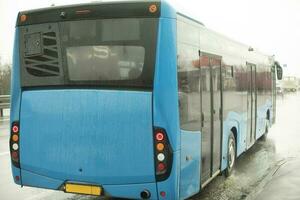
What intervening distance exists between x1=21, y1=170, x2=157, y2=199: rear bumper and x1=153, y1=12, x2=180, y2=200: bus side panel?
0.15 metres

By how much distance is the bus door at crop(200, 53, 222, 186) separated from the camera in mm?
7492

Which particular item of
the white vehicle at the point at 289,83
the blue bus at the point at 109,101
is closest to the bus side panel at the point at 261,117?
the blue bus at the point at 109,101

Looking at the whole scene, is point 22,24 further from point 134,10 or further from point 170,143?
point 170,143

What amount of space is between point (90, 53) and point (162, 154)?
161 cm

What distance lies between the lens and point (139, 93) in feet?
20.0

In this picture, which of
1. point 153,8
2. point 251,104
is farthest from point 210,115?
point 251,104

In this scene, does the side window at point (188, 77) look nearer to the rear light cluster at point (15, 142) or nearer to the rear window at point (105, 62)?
the rear window at point (105, 62)

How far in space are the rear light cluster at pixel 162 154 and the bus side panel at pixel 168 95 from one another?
0.05m

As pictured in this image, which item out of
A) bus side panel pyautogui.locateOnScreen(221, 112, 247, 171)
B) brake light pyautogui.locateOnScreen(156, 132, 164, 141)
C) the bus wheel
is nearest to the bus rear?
brake light pyautogui.locateOnScreen(156, 132, 164, 141)

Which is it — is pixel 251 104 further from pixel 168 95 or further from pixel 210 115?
pixel 168 95

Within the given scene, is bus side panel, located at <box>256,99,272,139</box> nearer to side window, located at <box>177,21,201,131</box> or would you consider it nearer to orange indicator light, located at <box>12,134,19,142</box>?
side window, located at <box>177,21,201,131</box>

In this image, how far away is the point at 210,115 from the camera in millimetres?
7879

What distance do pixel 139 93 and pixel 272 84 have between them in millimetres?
12255

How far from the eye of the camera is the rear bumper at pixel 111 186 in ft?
20.1
